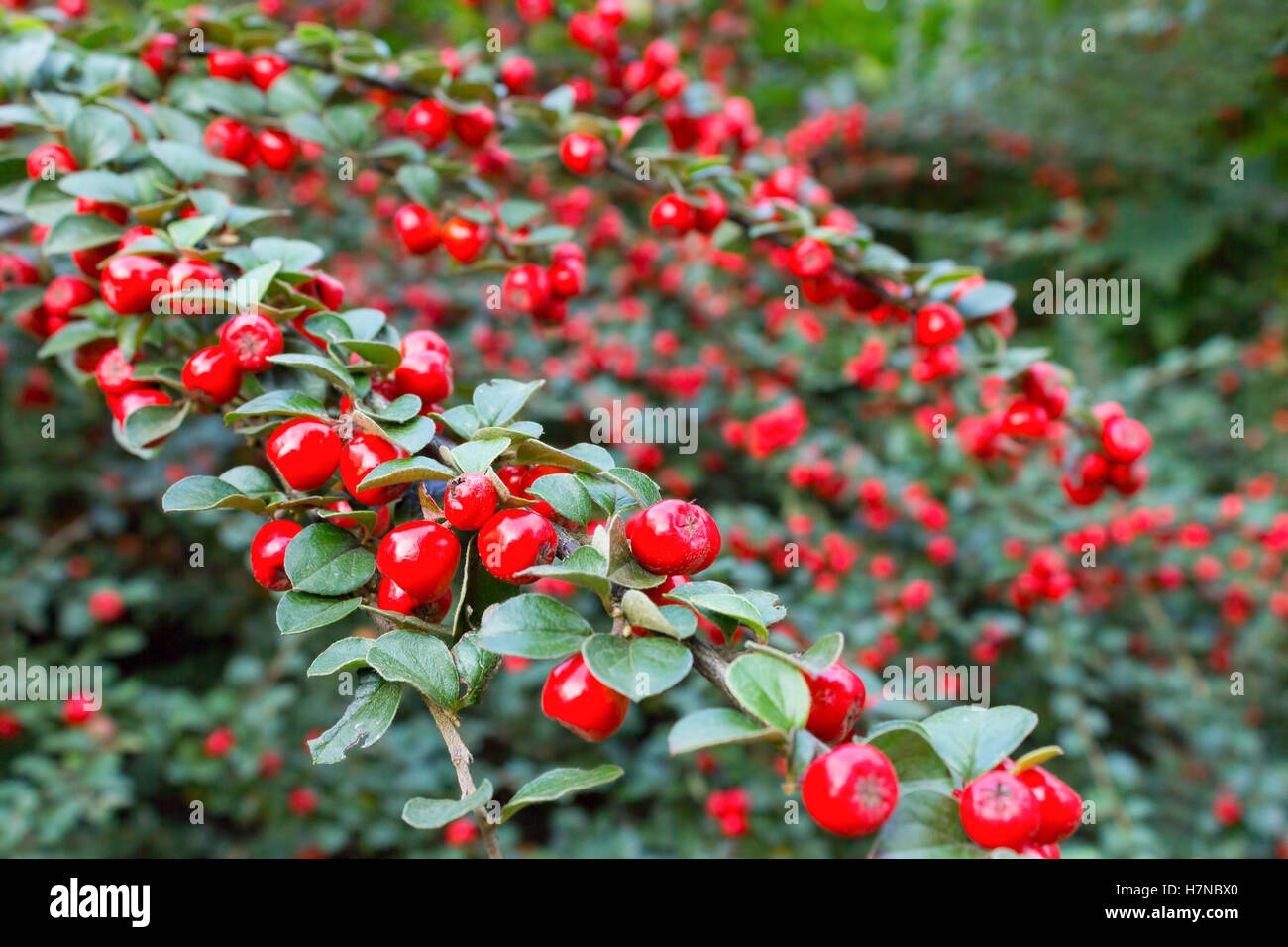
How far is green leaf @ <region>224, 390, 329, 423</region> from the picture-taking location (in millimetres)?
707

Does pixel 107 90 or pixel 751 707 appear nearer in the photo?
pixel 751 707

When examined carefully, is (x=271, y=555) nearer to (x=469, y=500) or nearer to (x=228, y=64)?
(x=469, y=500)

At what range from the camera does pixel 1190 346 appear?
4.71 m

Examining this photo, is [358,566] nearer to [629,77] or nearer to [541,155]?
[541,155]

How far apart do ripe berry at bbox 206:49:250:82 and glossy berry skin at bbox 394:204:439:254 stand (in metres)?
0.39

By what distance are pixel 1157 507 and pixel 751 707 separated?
2.38 metres

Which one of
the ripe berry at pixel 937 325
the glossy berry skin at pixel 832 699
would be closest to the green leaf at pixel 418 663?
the glossy berry skin at pixel 832 699

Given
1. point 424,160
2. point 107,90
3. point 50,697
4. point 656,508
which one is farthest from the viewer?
point 50,697

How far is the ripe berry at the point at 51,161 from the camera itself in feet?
3.37

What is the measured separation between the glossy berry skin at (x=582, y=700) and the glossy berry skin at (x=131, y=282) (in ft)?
2.00

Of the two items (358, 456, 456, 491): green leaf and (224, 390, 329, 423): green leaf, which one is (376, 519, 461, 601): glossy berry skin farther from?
(224, 390, 329, 423): green leaf

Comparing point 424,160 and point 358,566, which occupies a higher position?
point 424,160

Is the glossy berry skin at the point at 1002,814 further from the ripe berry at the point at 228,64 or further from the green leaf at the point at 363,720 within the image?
the ripe berry at the point at 228,64
